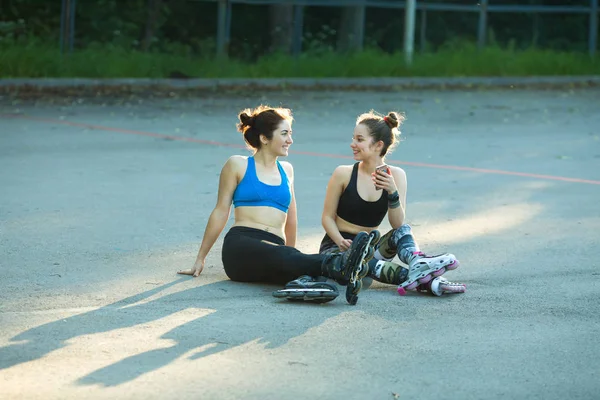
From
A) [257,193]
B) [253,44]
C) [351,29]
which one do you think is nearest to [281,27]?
[253,44]

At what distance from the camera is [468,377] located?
5.26 metres

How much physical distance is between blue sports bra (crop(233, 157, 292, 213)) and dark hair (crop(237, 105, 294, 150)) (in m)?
0.18

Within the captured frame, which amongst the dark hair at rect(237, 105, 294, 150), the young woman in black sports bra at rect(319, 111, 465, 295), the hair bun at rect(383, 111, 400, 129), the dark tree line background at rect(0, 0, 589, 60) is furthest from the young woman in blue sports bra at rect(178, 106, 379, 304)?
the dark tree line background at rect(0, 0, 589, 60)

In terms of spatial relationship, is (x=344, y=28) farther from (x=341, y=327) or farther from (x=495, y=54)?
(x=341, y=327)

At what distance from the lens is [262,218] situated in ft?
24.0

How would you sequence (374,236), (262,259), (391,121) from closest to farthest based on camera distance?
1. (374,236)
2. (262,259)
3. (391,121)

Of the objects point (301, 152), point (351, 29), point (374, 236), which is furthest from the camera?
point (351, 29)

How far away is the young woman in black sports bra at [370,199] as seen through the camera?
7.20 meters

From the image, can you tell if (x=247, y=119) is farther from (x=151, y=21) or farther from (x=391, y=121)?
(x=151, y=21)

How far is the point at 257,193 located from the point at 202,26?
49.6 ft

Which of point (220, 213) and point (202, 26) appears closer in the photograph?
point (220, 213)

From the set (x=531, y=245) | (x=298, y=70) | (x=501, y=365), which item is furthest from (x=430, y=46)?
(x=501, y=365)

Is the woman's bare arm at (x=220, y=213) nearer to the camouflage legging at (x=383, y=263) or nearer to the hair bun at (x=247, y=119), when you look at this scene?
the hair bun at (x=247, y=119)

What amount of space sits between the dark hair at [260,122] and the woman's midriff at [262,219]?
16.0 inches
